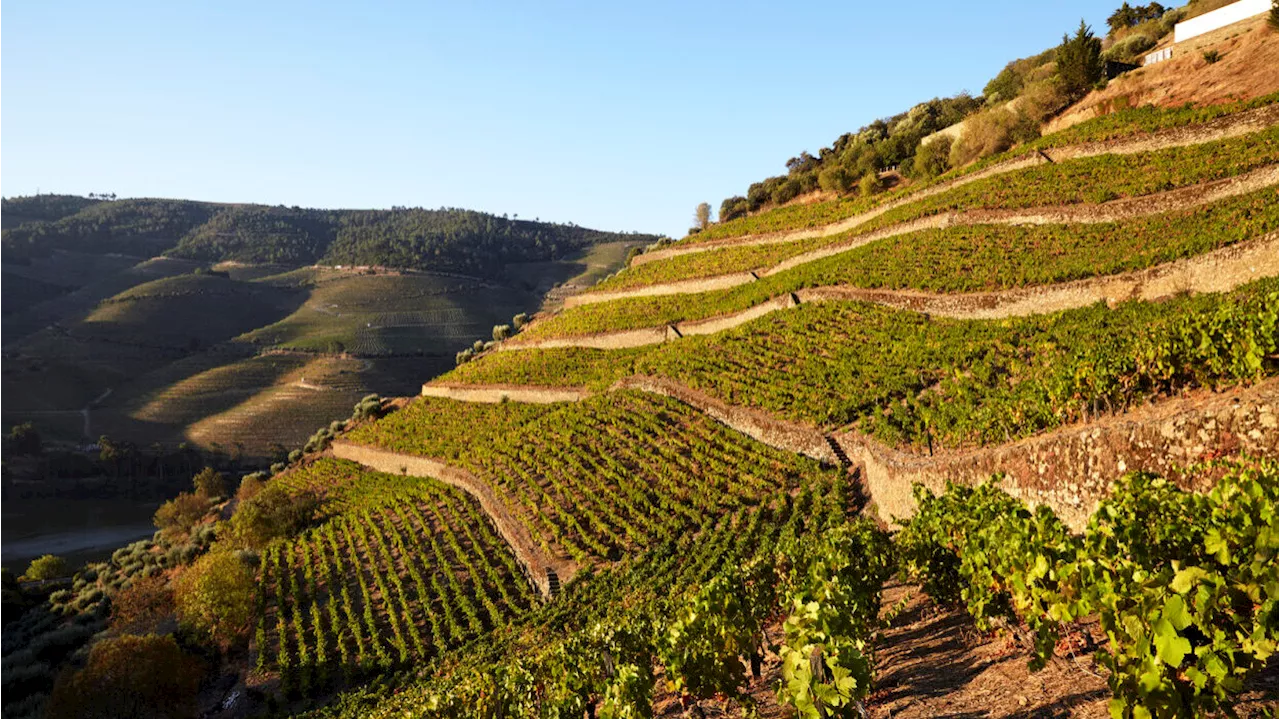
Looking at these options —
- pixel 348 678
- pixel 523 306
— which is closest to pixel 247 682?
pixel 348 678

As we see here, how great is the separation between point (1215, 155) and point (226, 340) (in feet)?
505

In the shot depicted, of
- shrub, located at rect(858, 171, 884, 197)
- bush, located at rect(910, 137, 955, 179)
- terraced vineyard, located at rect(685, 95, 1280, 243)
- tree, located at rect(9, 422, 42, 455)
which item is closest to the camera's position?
terraced vineyard, located at rect(685, 95, 1280, 243)

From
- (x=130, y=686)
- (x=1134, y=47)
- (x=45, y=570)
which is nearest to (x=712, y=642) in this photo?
(x=130, y=686)

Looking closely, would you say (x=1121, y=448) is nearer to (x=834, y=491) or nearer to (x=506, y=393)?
(x=834, y=491)

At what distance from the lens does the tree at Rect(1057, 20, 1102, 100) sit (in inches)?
1889

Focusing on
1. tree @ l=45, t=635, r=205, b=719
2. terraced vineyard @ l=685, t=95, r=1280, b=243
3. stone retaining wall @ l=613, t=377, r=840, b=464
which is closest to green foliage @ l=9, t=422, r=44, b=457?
tree @ l=45, t=635, r=205, b=719

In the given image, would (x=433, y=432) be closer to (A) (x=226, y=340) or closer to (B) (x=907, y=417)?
(B) (x=907, y=417)

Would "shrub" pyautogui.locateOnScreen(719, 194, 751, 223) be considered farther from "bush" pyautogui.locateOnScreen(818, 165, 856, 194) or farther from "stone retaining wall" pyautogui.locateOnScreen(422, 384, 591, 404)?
"stone retaining wall" pyautogui.locateOnScreen(422, 384, 591, 404)

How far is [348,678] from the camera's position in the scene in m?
24.5

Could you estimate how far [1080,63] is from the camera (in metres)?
48.7

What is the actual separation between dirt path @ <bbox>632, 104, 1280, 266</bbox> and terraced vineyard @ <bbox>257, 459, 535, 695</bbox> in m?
34.9

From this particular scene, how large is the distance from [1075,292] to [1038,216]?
1078 cm

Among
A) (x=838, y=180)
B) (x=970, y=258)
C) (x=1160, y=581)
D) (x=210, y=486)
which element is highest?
(x=838, y=180)

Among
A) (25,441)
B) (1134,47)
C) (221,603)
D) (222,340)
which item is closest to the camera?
(221,603)
